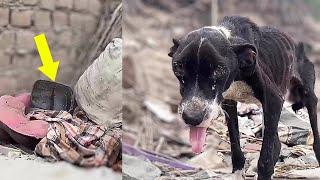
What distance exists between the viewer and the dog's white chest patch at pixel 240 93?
7.63 feet

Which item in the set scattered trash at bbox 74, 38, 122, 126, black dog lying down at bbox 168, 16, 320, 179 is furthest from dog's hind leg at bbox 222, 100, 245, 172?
scattered trash at bbox 74, 38, 122, 126

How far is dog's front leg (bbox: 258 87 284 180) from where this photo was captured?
2.43 m

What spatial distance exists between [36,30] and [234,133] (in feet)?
2.53

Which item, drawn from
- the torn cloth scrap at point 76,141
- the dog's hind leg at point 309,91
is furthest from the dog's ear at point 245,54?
the torn cloth scrap at point 76,141

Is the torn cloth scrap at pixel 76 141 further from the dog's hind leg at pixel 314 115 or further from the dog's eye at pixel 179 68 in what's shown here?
the dog's hind leg at pixel 314 115

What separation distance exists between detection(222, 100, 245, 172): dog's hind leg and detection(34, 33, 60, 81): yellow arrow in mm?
594

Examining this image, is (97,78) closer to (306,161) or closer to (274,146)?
(274,146)

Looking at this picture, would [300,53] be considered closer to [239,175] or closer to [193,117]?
[239,175]

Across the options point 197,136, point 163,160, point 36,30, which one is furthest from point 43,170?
point 163,160

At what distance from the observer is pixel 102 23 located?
2543 mm

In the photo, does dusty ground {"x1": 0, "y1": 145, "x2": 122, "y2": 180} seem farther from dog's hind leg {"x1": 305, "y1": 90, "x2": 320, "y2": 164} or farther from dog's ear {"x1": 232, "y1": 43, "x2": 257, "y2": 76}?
dog's hind leg {"x1": 305, "y1": 90, "x2": 320, "y2": 164}

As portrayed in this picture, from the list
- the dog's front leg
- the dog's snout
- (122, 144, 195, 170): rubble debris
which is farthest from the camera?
(122, 144, 195, 170): rubble debris

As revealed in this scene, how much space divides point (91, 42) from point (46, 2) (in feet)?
0.67

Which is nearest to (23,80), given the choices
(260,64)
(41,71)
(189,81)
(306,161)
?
(41,71)
